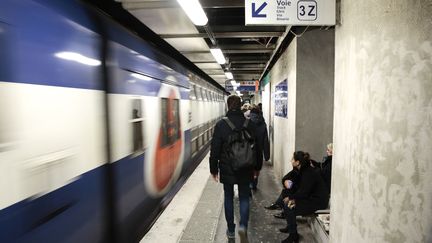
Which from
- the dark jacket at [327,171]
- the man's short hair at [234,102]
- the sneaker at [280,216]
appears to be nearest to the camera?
the man's short hair at [234,102]

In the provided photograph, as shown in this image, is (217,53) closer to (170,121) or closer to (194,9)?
(170,121)

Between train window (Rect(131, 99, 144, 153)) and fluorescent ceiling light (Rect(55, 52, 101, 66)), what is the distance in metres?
0.82

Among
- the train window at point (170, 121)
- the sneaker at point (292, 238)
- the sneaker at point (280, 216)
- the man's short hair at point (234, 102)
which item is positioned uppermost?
the man's short hair at point (234, 102)

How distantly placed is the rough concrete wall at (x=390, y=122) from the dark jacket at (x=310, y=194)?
1.35m

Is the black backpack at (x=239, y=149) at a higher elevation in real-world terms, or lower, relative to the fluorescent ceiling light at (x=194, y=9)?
lower

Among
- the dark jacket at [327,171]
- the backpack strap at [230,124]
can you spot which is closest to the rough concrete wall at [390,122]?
the backpack strap at [230,124]

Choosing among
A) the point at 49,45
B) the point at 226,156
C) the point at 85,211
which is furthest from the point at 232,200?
the point at 49,45

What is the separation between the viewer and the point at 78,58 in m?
2.04

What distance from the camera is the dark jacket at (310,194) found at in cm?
338

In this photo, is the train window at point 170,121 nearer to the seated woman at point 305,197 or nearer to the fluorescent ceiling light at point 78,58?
the fluorescent ceiling light at point 78,58

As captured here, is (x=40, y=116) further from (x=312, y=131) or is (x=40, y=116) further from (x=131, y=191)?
(x=312, y=131)

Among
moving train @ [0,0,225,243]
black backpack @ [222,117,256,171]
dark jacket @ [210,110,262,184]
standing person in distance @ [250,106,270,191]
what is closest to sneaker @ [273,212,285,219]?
standing person in distance @ [250,106,270,191]

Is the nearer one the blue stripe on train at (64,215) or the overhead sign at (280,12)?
the blue stripe on train at (64,215)

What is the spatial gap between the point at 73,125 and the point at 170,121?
2592 millimetres
